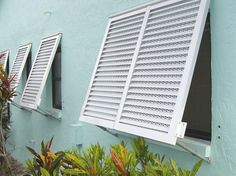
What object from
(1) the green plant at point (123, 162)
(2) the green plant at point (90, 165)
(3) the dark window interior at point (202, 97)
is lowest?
(2) the green plant at point (90, 165)

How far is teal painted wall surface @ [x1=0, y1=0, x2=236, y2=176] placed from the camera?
269 cm

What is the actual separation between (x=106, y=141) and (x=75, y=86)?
4.51 feet

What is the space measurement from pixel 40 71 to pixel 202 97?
392 centimetres

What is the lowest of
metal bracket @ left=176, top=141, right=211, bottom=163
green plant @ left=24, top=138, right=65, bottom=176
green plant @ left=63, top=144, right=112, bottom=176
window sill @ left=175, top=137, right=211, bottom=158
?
green plant @ left=24, top=138, right=65, bottom=176

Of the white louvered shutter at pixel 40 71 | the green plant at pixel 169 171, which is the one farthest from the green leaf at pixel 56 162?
the white louvered shutter at pixel 40 71

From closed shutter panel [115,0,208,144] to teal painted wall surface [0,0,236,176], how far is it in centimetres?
24

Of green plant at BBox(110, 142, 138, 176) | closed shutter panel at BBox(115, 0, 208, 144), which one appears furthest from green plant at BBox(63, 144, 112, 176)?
closed shutter panel at BBox(115, 0, 208, 144)

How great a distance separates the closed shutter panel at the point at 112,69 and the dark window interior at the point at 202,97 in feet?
2.46

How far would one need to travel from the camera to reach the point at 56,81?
6.59 m

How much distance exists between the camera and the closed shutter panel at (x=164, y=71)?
2742 mm

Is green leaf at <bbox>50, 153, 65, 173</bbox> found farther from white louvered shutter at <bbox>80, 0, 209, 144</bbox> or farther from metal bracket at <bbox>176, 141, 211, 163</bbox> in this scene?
metal bracket at <bbox>176, 141, 211, 163</bbox>

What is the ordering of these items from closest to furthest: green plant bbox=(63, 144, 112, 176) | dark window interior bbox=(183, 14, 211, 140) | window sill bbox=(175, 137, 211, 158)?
green plant bbox=(63, 144, 112, 176) < window sill bbox=(175, 137, 211, 158) < dark window interior bbox=(183, 14, 211, 140)

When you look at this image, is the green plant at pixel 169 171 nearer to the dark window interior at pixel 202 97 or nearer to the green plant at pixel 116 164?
the green plant at pixel 116 164

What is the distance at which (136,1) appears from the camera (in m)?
3.94
